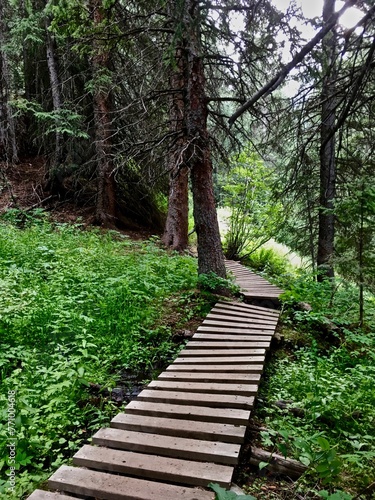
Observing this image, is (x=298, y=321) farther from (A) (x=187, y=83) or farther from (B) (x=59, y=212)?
(B) (x=59, y=212)

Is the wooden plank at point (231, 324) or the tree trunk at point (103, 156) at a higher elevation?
the tree trunk at point (103, 156)

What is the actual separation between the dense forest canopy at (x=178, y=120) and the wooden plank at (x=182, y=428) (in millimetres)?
3391

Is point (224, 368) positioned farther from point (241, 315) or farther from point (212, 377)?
point (241, 315)

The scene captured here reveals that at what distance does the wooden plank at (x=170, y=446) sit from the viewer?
2.59 m

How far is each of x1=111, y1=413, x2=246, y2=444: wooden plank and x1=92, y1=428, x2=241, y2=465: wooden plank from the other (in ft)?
0.19

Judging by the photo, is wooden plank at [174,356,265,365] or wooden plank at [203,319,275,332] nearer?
wooden plank at [174,356,265,365]

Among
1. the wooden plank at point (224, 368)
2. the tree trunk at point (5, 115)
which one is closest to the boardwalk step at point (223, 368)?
the wooden plank at point (224, 368)

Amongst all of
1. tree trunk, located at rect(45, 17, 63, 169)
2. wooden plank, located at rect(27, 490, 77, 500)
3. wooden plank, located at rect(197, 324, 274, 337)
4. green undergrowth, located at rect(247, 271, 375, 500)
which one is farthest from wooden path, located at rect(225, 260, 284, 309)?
tree trunk, located at rect(45, 17, 63, 169)

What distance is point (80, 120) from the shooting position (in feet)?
33.7

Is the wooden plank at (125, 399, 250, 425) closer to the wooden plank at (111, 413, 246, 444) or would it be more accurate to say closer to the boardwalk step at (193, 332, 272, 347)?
the wooden plank at (111, 413, 246, 444)

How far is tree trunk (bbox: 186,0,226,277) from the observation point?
5.85 meters

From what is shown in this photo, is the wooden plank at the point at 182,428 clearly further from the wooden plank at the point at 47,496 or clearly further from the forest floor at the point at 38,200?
the forest floor at the point at 38,200

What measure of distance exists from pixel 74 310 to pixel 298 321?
12.0 ft

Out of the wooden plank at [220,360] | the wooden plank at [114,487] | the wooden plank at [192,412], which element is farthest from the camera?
the wooden plank at [220,360]
